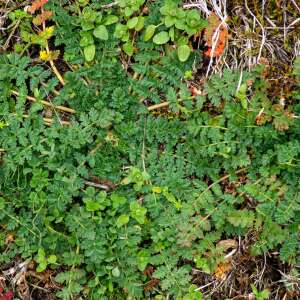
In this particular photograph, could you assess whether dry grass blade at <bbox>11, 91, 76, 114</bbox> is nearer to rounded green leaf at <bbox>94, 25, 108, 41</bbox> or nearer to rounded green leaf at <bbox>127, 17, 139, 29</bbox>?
rounded green leaf at <bbox>94, 25, 108, 41</bbox>

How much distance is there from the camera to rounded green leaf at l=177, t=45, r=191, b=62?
11.8 feet

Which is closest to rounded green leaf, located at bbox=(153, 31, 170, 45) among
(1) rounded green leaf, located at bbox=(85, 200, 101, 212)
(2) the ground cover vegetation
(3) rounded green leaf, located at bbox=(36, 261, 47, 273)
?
(2) the ground cover vegetation

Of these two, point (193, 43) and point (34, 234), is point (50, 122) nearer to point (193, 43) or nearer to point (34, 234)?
point (34, 234)

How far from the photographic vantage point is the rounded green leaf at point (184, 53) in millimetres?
3609

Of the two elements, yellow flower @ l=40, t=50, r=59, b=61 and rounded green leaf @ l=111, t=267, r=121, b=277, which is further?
yellow flower @ l=40, t=50, r=59, b=61

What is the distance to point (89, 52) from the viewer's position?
12.1ft

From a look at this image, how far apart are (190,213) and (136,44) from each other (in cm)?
127

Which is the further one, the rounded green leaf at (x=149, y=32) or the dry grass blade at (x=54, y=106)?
the dry grass blade at (x=54, y=106)

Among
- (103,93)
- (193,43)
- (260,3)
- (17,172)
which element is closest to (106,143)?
(103,93)

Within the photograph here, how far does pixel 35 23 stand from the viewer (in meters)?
3.76

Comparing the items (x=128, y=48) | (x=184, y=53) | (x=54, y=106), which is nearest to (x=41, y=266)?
(x=54, y=106)

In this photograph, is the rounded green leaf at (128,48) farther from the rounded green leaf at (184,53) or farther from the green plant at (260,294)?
the green plant at (260,294)

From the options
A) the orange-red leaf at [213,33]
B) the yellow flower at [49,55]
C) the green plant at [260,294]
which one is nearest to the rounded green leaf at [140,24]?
the orange-red leaf at [213,33]

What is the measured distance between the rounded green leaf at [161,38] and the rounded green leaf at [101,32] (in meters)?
0.35
